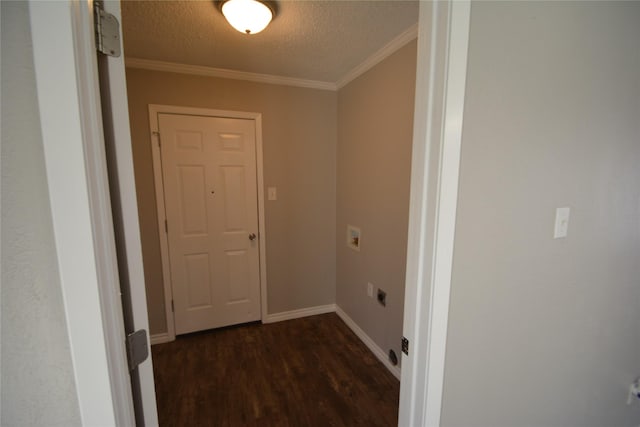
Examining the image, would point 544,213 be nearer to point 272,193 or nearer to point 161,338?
point 272,193

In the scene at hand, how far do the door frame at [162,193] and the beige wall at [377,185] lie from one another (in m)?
0.80

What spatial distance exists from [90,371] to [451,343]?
3.05 feet

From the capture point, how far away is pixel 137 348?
63 cm

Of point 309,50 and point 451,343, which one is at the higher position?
point 309,50

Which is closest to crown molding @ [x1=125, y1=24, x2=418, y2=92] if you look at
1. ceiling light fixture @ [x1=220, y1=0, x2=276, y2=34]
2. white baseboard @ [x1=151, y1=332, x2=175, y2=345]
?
ceiling light fixture @ [x1=220, y1=0, x2=276, y2=34]

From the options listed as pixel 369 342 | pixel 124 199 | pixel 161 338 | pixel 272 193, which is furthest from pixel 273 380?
pixel 124 199

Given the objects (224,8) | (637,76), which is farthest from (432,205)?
(224,8)

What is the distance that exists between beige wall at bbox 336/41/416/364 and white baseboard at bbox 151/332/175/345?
1698 mm

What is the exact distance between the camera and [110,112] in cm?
57

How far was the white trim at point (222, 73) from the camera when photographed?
208 centimetres

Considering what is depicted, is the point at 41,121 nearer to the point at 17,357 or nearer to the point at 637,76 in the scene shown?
the point at 17,357

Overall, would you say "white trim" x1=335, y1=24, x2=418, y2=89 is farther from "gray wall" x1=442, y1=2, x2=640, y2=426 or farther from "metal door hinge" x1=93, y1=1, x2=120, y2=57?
"metal door hinge" x1=93, y1=1, x2=120, y2=57

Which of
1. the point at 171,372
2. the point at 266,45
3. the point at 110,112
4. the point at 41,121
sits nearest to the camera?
the point at 41,121

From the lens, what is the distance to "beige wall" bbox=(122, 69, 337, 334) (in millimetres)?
2172
